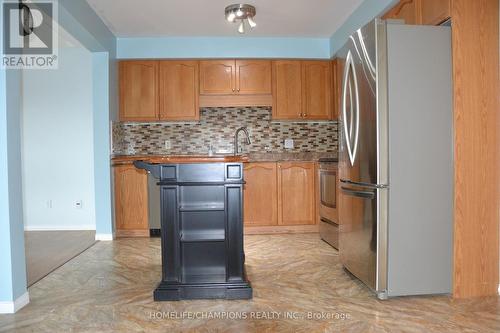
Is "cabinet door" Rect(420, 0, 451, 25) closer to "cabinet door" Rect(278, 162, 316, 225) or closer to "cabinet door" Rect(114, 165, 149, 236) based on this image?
"cabinet door" Rect(278, 162, 316, 225)

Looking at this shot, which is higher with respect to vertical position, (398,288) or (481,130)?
(481,130)

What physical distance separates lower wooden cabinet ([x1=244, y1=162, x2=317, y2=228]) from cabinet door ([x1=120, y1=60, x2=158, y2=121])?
1457 mm

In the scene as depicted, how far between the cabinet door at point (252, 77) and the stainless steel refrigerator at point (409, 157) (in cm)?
243

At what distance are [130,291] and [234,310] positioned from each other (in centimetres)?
83

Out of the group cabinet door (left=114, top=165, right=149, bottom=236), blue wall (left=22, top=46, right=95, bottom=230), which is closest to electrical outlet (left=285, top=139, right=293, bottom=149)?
cabinet door (left=114, top=165, right=149, bottom=236)

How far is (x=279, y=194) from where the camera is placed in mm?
4703

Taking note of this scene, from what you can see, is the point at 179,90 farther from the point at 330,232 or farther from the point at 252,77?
the point at 330,232

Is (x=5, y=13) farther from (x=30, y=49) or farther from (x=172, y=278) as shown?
(x=30, y=49)

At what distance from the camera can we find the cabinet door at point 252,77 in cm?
480

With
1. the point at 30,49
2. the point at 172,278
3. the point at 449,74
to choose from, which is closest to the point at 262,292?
the point at 172,278

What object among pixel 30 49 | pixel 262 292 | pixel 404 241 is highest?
pixel 30 49

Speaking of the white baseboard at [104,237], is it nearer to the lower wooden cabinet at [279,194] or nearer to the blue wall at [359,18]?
the lower wooden cabinet at [279,194]

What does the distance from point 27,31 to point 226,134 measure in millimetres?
2610

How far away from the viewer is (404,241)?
2406 millimetres
